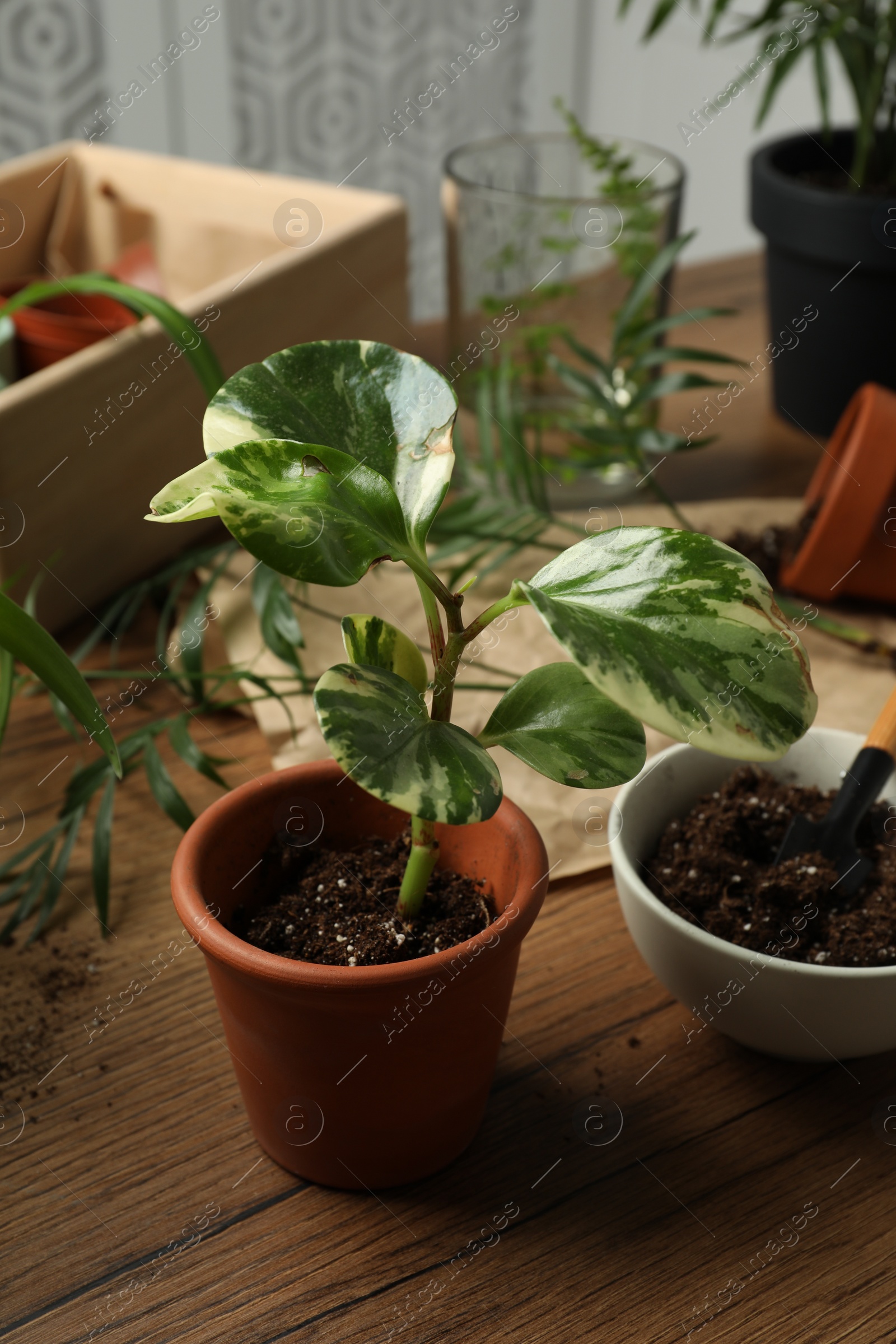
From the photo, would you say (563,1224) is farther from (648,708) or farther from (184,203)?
(184,203)

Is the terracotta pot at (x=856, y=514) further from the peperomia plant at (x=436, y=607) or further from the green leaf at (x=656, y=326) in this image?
the peperomia plant at (x=436, y=607)

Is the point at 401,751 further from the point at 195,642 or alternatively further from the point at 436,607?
the point at 195,642

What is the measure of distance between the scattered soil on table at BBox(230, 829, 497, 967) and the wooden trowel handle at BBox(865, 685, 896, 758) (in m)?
0.17

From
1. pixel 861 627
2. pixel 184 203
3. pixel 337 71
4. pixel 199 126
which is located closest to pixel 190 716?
pixel 861 627

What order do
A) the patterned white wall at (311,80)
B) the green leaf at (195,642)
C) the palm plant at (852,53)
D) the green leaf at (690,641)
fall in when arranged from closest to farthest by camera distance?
the green leaf at (690,641), the green leaf at (195,642), the palm plant at (852,53), the patterned white wall at (311,80)

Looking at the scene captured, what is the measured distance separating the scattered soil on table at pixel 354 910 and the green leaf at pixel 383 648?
0.09 metres

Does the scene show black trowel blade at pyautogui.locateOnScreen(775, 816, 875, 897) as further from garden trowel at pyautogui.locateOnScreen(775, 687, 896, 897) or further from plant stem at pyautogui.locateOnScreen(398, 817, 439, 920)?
plant stem at pyautogui.locateOnScreen(398, 817, 439, 920)

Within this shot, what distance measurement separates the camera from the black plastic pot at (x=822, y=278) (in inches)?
31.4

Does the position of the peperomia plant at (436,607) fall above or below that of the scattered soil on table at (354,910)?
above

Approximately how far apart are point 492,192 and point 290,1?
101cm

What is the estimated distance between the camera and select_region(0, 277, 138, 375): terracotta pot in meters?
0.72

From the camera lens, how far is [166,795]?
1.73ft

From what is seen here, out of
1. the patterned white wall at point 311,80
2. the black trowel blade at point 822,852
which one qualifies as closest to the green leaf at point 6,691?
the black trowel blade at point 822,852

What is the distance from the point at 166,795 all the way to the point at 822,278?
614mm
